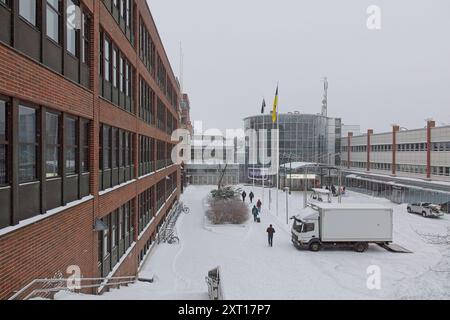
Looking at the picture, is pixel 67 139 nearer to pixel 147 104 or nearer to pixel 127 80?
pixel 127 80

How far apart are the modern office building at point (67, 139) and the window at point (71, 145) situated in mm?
26

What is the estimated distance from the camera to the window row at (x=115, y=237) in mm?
13320

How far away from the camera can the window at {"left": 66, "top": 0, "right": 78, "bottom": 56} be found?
9.88 meters

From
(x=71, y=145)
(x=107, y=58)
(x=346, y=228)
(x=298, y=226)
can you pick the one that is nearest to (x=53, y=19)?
(x=71, y=145)

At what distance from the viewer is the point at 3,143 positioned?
6648 mm

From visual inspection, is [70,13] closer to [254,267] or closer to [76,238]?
Answer: [76,238]

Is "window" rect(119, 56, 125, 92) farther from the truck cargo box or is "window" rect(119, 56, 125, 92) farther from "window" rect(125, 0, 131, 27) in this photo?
the truck cargo box

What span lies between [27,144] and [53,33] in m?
2.78

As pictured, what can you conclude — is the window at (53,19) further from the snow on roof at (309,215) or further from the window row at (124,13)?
the snow on roof at (309,215)

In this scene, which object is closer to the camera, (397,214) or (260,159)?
(397,214)

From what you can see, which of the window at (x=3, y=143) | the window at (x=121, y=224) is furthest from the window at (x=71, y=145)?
the window at (x=121, y=224)
